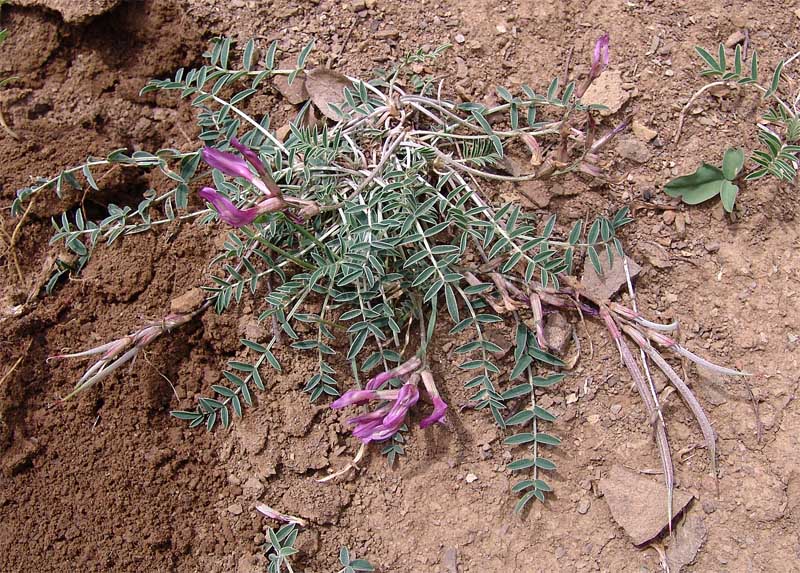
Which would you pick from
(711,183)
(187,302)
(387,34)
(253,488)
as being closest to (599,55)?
(711,183)

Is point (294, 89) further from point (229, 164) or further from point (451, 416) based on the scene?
point (451, 416)

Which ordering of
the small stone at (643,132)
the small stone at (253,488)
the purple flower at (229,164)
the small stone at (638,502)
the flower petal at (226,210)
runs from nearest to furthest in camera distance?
the flower petal at (226,210) → the purple flower at (229,164) → the small stone at (638,502) → the small stone at (253,488) → the small stone at (643,132)

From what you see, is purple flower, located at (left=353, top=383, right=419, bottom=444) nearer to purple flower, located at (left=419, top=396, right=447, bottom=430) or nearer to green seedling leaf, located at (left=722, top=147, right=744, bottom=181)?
purple flower, located at (left=419, top=396, right=447, bottom=430)

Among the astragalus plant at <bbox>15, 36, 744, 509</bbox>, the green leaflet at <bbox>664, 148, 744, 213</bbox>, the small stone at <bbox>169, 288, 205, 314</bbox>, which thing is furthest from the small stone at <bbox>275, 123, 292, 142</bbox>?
the green leaflet at <bbox>664, 148, 744, 213</bbox>

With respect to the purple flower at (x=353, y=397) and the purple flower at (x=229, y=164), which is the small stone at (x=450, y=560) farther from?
the purple flower at (x=229, y=164)

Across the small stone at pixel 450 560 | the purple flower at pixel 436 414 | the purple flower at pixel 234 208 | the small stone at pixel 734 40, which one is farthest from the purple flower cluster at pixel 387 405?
the small stone at pixel 734 40

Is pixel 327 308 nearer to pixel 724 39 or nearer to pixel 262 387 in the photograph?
pixel 262 387
